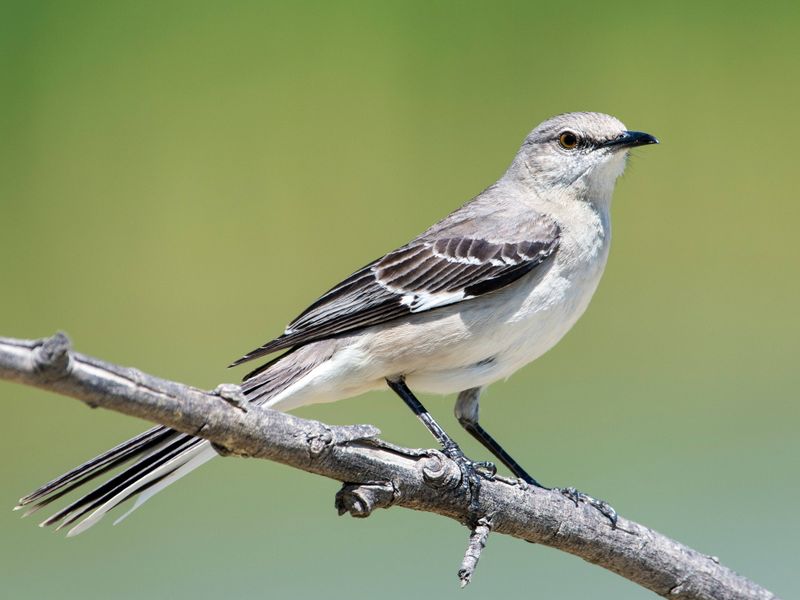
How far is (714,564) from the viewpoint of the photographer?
2.19 m

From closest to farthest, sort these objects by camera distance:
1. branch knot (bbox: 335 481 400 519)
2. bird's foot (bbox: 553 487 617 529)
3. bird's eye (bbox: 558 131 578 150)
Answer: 1. branch knot (bbox: 335 481 400 519)
2. bird's foot (bbox: 553 487 617 529)
3. bird's eye (bbox: 558 131 578 150)

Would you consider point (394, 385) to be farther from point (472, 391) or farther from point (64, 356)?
point (64, 356)

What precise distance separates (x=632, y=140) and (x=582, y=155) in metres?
0.16

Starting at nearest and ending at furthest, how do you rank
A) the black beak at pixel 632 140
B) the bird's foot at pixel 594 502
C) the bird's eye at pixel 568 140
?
1. the bird's foot at pixel 594 502
2. the black beak at pixel 632 140
3. the bird's eye at pixel 568 140

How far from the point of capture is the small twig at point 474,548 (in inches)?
70.7

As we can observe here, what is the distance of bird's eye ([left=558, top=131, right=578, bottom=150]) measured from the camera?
2.75 metres

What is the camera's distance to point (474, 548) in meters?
1.91

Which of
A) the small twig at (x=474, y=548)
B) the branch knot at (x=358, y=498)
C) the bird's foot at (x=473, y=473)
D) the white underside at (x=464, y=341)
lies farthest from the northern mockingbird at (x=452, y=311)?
the branch knot at (x=358, y=498)

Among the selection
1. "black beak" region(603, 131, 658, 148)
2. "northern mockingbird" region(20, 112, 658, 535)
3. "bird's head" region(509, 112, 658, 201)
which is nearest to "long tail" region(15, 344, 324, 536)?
"northern mockingbird" region(20, 112, 658, 535)

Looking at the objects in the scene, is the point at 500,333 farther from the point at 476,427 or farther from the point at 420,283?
the point at 476,427

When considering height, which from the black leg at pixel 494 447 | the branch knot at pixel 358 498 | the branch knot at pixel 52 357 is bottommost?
the branch knot at pixel 358 498

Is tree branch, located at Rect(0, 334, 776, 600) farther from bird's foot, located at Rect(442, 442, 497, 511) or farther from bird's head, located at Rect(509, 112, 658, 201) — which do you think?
bird's head, located at Rect(509, 112, 658, 201)

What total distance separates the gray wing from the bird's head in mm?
183

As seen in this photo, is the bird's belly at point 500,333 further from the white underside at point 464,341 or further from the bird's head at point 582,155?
the bird's head at point 582,155
